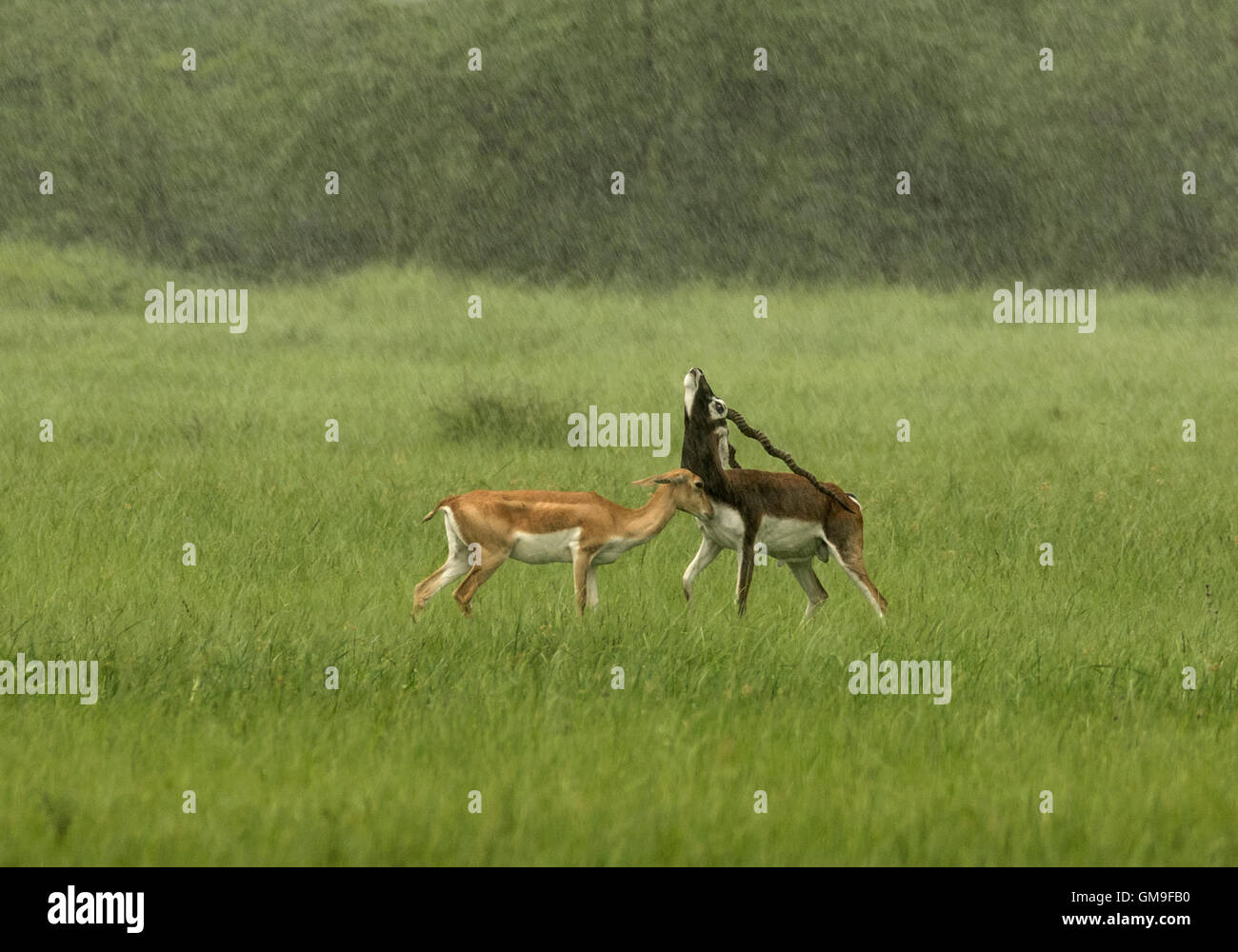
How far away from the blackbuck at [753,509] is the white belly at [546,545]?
864 millimetres

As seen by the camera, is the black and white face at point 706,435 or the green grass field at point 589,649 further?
the black and white face at point 706,435

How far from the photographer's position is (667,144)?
51.2 meters

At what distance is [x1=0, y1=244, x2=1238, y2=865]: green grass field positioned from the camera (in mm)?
6523

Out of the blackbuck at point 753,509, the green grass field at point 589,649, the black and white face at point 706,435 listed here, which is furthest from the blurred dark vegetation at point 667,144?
the black and white face at point 706,435

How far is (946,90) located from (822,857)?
5120 centimetres

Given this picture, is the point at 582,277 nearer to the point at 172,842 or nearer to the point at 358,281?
the point at 358,281

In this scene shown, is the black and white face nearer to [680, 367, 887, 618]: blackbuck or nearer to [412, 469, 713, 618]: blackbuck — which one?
[680, 367, 887, 618]: blackbuck

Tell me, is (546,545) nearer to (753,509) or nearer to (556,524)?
(556,524)

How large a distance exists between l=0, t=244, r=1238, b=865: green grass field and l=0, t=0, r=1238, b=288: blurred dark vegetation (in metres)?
26.5

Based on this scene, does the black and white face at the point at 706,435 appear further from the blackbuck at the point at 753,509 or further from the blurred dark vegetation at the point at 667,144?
the blurred dark vegetation at the point at 667,144

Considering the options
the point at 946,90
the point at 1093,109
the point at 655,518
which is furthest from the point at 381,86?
the point at 655,518

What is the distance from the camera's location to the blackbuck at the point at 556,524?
31.4ft

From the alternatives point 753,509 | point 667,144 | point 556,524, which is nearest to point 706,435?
point 753,509

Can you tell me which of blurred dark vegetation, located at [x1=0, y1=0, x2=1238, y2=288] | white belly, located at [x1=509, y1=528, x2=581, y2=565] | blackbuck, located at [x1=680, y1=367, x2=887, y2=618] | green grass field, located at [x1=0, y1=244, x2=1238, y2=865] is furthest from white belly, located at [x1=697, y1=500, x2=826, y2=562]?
blurred dark vegetation, located at [x1=0, y1=0, x2=1238, y2=288]
